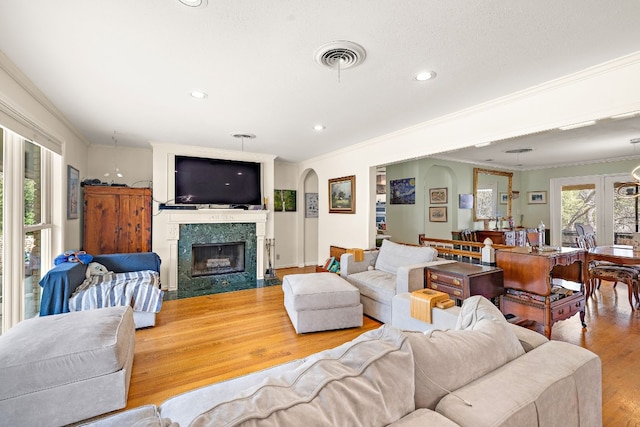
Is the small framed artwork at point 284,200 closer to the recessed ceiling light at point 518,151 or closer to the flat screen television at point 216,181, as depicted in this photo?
the flat screen television at point 216,181

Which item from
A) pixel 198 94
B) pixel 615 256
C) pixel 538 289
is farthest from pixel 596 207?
pixel 198 94

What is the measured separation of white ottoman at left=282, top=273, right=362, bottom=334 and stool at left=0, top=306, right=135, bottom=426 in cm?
148

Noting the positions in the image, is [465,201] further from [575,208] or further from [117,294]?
[117,294]

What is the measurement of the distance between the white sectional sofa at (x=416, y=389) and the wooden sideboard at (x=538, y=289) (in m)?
1.66

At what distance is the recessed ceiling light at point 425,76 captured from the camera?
7.30 ft

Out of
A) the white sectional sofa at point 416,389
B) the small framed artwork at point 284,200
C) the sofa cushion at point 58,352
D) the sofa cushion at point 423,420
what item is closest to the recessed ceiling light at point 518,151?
the small framed artwork at point 284,200

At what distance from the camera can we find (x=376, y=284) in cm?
333

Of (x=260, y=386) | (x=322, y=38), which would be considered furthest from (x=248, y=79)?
(x=260, y=386)

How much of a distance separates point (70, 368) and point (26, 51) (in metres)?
2.11

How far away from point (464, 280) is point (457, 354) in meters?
1.85

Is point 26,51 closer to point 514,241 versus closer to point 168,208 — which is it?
point 168,208

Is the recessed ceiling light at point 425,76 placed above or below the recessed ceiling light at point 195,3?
above

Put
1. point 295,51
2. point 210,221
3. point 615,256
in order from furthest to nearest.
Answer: point 210,221 < point 615,256 < point 295,51

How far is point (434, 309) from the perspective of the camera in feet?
7.57
